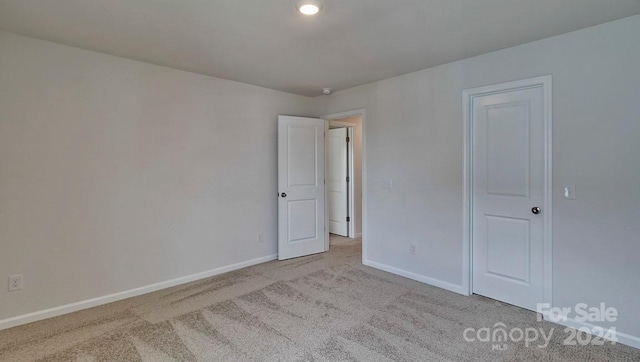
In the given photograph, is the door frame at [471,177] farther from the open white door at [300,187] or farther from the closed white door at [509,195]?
the open white door at [300,187]

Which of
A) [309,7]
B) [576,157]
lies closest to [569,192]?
[576,157]

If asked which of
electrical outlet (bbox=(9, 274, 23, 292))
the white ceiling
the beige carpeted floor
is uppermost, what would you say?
the white ceiling

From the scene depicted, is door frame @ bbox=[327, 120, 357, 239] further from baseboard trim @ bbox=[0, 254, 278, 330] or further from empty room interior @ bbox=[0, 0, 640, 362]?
baseboard trim @ bbox=[0, 254, 278, 330]

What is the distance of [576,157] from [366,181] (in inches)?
84.1

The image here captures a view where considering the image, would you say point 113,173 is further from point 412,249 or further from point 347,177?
point 347,177

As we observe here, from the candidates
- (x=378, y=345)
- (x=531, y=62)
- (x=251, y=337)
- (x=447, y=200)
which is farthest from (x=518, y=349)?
(x=531, y=62)

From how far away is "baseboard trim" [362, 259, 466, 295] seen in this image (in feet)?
10.6

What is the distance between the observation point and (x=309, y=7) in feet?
6.73

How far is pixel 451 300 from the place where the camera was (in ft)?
9.87

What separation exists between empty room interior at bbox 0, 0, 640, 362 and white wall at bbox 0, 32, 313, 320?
0.05ft

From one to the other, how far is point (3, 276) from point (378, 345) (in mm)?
3010

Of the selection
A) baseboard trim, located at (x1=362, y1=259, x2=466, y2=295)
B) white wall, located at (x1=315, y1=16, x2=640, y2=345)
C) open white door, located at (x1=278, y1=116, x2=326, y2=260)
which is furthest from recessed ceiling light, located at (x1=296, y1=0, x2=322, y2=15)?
baseboard trim, located at (x1=362, y1=259, x2=466, y2=295)

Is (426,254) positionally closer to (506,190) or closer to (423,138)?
(506,190)

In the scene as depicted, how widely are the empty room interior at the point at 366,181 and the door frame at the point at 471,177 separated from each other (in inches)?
0.8
